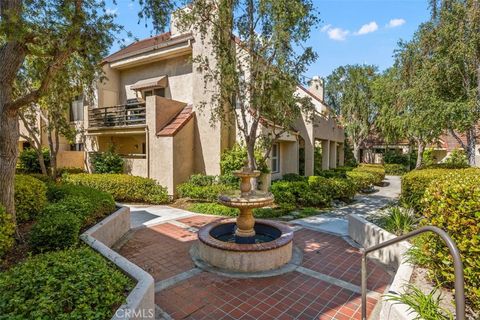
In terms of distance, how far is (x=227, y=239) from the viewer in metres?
7.86

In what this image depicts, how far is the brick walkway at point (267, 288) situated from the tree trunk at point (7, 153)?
3.02 meters

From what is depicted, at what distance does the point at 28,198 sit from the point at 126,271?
4.54 meters

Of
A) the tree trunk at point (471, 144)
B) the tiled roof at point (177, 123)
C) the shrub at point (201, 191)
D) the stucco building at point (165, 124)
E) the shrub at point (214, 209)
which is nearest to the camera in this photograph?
the shrub at point (214, 209)

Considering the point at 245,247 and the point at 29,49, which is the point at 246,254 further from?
the point at 29,49

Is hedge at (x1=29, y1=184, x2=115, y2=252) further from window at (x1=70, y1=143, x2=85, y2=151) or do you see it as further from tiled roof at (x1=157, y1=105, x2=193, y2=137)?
window at (x1=70, y1=143, x2=85, y2=151)

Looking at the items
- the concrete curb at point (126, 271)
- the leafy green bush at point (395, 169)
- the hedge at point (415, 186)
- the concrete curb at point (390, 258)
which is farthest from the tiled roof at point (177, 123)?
the leafy green bush at point (395, 169)

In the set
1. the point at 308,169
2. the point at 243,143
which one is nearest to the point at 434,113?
the point at 308,169

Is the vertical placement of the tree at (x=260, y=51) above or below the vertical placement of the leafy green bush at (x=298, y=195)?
above

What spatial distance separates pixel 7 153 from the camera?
5.71m

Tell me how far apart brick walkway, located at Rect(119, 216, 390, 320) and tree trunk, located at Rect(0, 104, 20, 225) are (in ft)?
9.91

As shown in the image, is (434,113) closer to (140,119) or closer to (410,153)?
(140,119)

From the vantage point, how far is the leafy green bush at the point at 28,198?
6768 millimetres

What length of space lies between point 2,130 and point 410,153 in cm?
3808

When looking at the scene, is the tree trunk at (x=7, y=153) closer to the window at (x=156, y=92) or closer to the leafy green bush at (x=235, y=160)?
the leafy green bush at (x=235, y=160)
